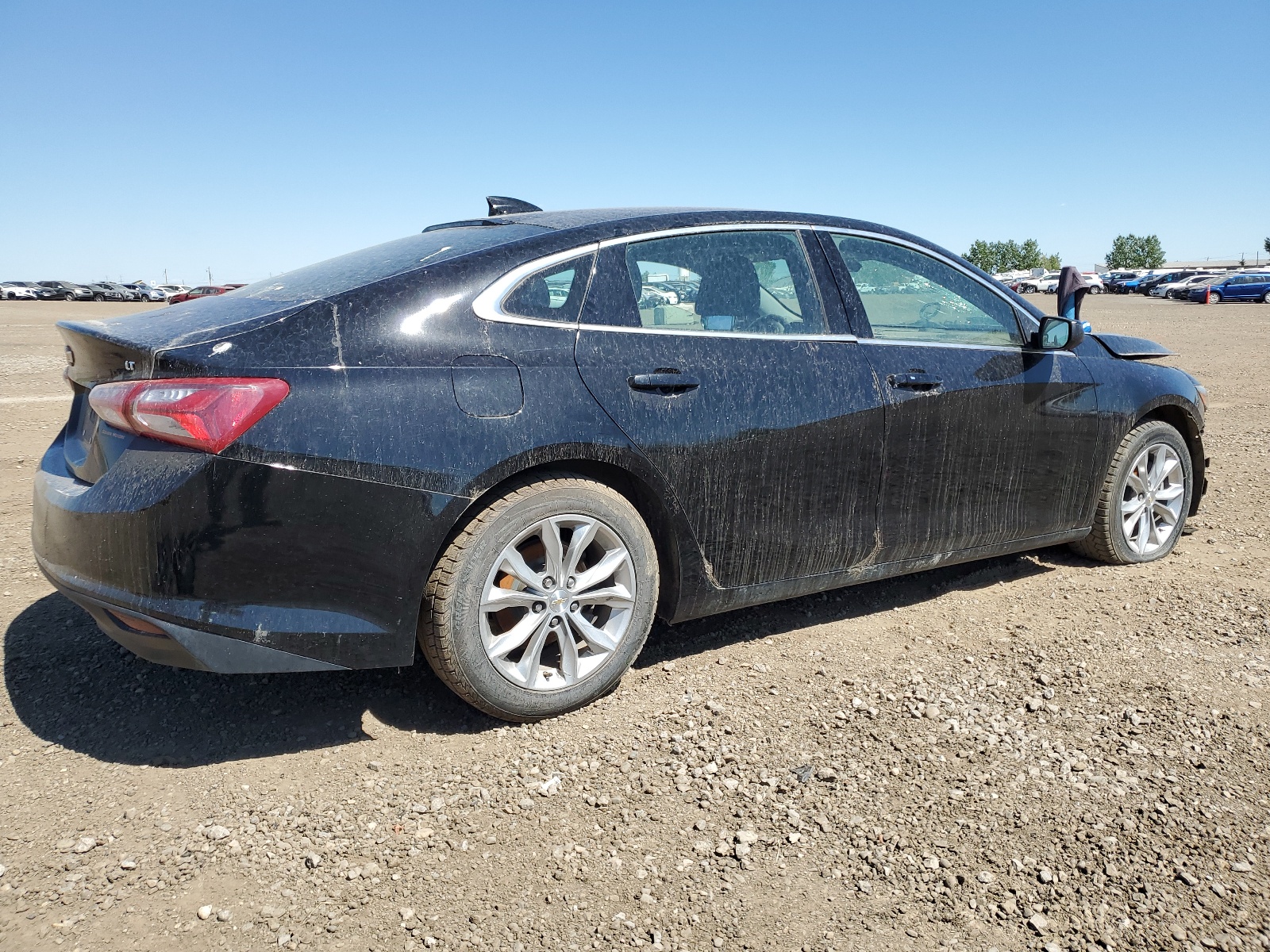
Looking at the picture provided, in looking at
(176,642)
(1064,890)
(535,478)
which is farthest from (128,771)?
(1064,890)

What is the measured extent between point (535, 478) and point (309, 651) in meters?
0.82

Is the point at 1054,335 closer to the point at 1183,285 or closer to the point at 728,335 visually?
the point at 728,335

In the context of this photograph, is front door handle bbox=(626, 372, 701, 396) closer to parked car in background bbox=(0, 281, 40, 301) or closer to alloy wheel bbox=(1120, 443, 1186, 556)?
alloy wheel bbox=(1120, 443, 1186, 556)

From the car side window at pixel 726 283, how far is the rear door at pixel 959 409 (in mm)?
221

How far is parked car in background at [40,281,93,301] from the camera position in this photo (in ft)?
221

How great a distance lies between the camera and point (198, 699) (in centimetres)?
321

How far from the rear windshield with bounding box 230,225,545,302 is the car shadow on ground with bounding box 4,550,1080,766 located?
1349 millimetres

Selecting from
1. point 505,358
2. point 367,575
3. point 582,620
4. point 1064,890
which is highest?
point 505,358

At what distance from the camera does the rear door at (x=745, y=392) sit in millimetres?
3096

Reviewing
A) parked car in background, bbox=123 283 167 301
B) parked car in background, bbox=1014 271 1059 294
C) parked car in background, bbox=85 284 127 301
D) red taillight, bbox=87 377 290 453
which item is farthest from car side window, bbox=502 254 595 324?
parked car in background, bbox=123 283 167 301

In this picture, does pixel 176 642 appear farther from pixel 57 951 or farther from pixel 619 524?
pixel 619 524

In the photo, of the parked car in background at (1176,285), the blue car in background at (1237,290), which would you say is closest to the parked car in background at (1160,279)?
the parked car in background at (1176,285)

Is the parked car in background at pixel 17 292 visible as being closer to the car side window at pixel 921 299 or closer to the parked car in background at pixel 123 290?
the parked car in background at pixel 123 290

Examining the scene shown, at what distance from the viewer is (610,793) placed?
268 centimetres
